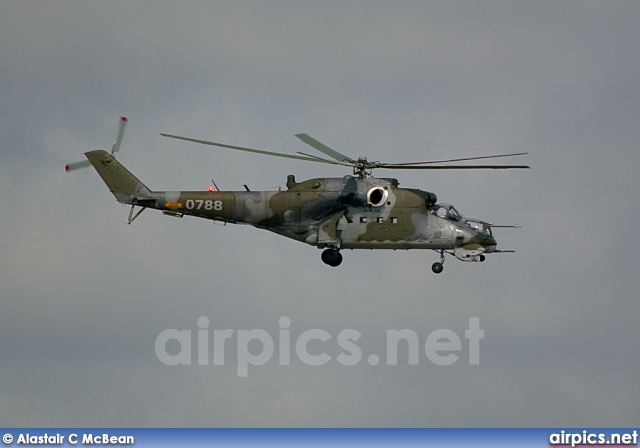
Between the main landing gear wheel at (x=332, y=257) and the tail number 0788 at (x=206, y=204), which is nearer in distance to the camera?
the tail number 0788 at (x=206, y=204)

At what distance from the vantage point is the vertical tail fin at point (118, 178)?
83000 mm

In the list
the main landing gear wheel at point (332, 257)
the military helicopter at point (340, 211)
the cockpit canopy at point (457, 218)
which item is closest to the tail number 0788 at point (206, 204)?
the military helicopter at point (340, 211)

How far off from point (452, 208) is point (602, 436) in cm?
1416

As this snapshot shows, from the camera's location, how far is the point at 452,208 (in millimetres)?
83125

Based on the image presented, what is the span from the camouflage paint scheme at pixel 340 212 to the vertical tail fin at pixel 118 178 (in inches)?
9.9

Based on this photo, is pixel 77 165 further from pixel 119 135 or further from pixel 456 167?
pixel 456 167

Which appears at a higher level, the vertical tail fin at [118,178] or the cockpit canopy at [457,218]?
the vertical tail fin at [118,178]

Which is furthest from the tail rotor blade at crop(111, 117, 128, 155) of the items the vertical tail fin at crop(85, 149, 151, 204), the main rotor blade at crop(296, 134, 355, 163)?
the main rotor blade at crop(296, 134, 355, 163)

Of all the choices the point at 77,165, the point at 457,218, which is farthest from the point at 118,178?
the point at 457,218

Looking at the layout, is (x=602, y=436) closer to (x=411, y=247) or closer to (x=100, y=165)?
(x=411, y=247)

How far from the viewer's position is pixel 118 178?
275ft

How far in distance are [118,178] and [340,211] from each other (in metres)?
12.1

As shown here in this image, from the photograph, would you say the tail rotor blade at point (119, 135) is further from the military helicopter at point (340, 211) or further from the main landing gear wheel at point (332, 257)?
the main landing gear wheel at point (332, 257)

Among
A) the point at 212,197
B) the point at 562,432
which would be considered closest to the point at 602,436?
the point at 562,432
